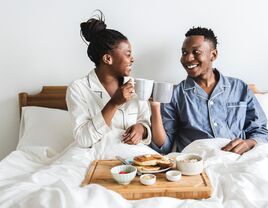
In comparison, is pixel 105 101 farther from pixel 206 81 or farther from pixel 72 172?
pixel 206 81

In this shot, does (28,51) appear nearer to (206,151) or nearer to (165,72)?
(165,72)

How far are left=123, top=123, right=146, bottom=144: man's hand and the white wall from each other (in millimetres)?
557

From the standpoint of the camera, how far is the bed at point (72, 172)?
2.56ft

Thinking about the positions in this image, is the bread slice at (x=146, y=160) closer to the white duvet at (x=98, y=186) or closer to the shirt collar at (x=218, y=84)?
the white duvet at (x=98, y=186)

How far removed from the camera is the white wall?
5.88 ft

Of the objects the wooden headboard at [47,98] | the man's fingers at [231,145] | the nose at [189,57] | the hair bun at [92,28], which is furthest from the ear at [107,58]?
the man's fingers at [231,145]

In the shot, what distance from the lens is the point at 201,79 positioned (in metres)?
1.58

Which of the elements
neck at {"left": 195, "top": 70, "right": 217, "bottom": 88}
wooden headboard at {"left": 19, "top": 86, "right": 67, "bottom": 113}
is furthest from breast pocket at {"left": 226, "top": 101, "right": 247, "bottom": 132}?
wooden headboard at {"left": 19, "top": 86, "right": 67, "bottom": 113}

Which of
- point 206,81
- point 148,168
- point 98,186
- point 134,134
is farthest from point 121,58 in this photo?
point 98,186

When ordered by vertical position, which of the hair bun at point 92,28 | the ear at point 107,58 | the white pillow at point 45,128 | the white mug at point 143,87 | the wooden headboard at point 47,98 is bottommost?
the white pillow at point 45,128

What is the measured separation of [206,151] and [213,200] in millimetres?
364

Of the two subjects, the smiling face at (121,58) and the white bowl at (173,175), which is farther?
the smiling face at (121,58)

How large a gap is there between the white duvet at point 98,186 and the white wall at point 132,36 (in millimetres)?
581

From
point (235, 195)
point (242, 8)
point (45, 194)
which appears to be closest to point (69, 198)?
point (45, 194)
